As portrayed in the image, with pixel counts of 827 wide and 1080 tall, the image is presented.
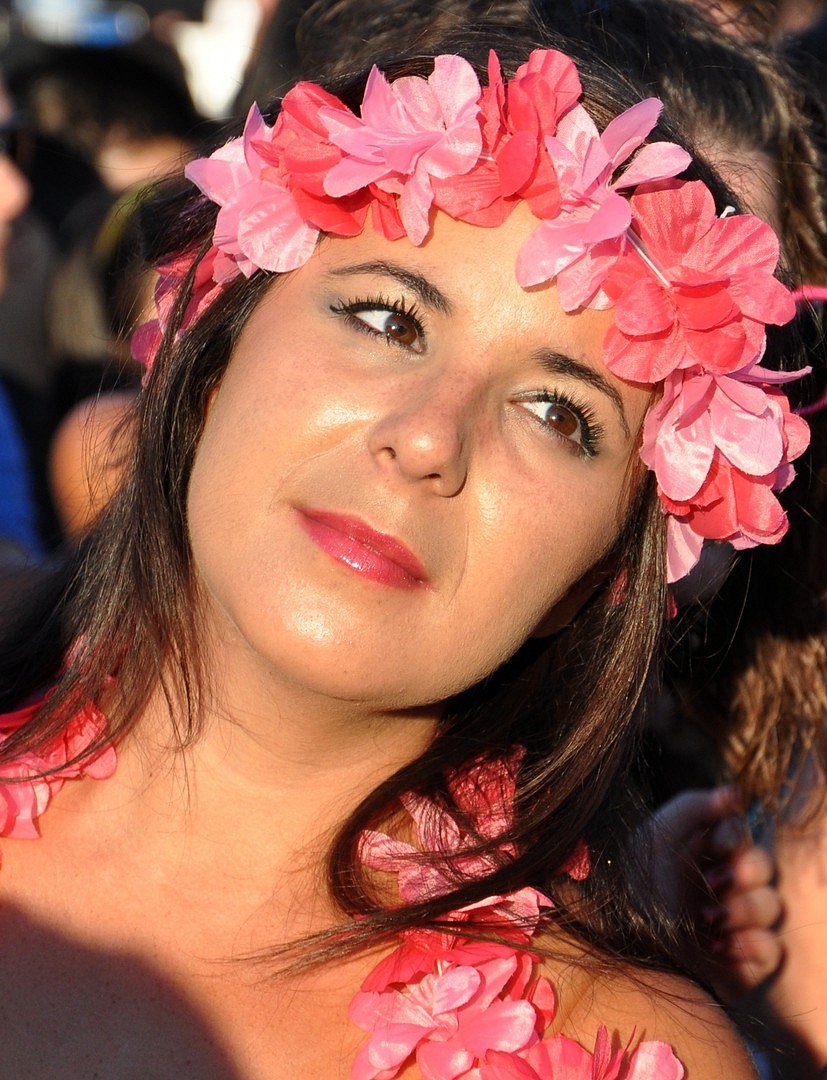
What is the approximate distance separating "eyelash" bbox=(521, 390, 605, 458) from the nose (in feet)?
0.41

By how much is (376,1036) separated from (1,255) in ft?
12.3

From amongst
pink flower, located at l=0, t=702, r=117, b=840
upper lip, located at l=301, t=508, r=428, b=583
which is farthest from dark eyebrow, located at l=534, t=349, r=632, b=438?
pink flower, located at l=0, t=702, r=117, b=840

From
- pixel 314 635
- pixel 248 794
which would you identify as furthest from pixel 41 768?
pixel 314 635

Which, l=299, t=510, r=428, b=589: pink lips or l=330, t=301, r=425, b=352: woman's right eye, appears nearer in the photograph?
l=299, t=510, r=428, b=589: pink lips

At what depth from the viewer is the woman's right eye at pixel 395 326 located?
2152mm

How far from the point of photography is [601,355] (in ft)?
7.08

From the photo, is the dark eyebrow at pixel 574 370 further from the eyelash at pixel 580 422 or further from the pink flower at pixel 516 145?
the pink flower at pixel 516 145

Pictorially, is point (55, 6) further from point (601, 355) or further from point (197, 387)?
point (601, 355)

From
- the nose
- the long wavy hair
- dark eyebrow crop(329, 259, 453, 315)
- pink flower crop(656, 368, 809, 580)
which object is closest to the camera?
the nose

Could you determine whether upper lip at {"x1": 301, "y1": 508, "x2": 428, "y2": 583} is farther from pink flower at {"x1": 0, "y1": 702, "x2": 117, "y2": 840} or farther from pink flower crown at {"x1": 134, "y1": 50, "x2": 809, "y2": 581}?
pink flower at {"x1": 0, "y1": 702, "x2": 117, "y2": 840}

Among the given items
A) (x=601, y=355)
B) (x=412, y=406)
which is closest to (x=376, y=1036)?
(x=412, y=406)

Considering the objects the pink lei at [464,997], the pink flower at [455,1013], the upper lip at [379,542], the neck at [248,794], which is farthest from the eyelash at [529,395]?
the pink flower at [455,1013]

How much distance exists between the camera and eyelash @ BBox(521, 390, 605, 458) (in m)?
2.16

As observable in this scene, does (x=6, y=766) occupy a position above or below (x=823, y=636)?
below
